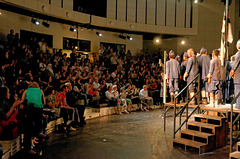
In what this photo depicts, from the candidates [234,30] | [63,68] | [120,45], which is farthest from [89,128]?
[234,30]

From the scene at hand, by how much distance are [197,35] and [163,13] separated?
4119 millimetres

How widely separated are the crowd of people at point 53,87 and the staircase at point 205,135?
3543mm

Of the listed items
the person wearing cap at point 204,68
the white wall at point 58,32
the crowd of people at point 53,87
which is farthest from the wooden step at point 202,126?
the white wall at point 58,32

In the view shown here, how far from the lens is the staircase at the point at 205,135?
5.69 metres

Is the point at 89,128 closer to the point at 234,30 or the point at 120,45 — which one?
the point at 120,45

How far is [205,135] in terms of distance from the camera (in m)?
5.74

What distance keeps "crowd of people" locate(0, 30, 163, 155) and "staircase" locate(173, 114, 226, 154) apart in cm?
354

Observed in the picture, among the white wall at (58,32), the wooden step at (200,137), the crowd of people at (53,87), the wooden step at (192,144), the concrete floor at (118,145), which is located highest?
the white wall at (58,32)

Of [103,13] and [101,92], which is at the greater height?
[103,13]

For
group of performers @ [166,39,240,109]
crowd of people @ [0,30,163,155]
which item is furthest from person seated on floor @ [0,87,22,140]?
group of performers @ [166,39,240,109]

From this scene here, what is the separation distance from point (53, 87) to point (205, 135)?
5.79 metres

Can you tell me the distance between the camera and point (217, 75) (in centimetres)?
668

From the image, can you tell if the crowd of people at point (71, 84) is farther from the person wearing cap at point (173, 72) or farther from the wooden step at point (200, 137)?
the wooden step at point (200, 137)

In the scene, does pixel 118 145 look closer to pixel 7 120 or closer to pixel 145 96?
pixel 7 120
